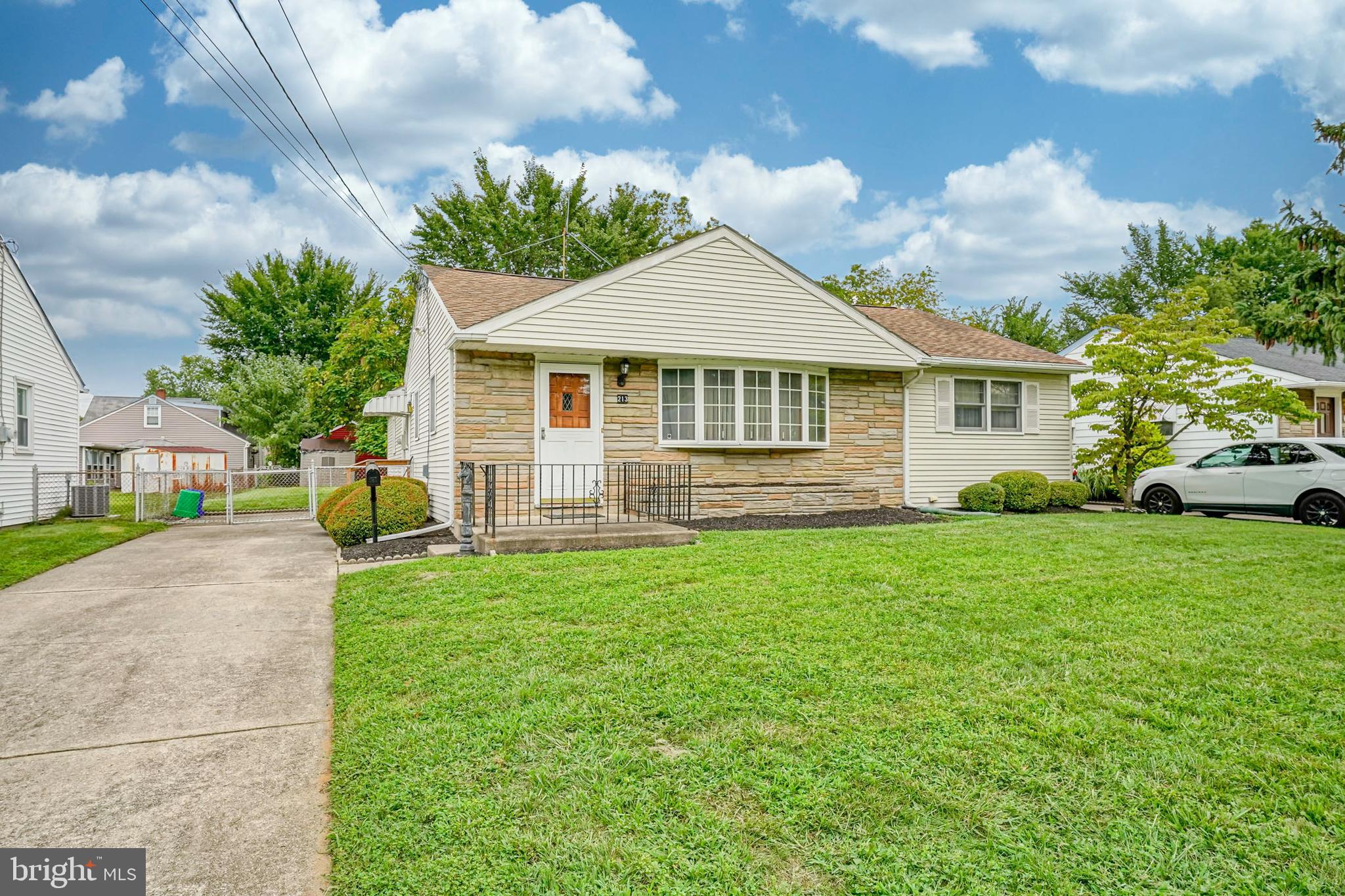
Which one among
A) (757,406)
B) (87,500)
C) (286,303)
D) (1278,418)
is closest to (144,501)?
(87,500)

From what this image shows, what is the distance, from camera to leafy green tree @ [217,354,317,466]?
3297 centimetres

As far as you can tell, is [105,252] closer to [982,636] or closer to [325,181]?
[325,181]

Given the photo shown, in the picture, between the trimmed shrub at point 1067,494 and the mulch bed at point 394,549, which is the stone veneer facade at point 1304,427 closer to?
the trimmed shrub at point 1067,494

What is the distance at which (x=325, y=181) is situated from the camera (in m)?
11.8

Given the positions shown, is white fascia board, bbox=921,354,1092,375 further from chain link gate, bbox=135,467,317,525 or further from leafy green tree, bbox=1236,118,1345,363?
chain link gate, bbox=135,467,317,525

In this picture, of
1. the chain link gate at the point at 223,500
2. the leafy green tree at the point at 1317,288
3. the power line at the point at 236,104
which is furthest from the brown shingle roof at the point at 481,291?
the leafy green tree at the point at 1317,288

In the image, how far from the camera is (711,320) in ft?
36.2

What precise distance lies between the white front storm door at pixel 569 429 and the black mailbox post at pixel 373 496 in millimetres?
2330

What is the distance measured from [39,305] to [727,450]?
14133 millimetres

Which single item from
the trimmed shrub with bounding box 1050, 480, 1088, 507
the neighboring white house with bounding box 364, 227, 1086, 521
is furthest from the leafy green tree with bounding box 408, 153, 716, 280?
the trimmed shrub with bounding box 1050, 480, 1088, 507

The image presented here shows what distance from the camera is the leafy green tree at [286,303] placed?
40375 mm

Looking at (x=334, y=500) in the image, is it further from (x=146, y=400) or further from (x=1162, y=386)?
(x=146, y=400)

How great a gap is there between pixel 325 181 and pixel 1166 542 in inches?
525

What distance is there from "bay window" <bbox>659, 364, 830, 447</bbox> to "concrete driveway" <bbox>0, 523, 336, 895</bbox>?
5.95m
